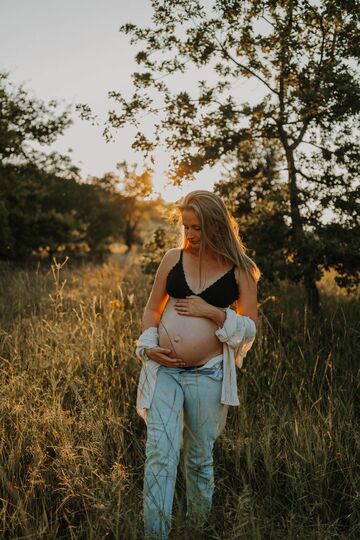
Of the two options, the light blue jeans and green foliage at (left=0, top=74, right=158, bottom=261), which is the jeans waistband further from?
green foliage at (left=0, top=74, right=158, bottom=261)

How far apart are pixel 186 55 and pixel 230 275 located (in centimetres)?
448

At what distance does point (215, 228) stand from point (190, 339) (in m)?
0.67

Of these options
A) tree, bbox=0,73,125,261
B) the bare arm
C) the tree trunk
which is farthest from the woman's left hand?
tree, bbox=0,73,125,261

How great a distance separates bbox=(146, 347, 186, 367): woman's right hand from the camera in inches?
121

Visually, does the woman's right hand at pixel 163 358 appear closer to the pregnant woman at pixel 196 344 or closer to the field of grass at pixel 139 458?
the pregnant woman at pixel 196 344

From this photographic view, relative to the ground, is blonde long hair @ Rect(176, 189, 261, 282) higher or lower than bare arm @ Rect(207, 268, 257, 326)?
higher

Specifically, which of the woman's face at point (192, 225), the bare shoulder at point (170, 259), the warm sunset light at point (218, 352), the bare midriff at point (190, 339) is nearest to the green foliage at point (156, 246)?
the warm sunset light at point (218, 352)

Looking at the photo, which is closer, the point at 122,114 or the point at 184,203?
the point at 184,203

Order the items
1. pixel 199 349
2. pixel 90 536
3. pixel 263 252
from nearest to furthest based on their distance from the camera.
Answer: pixel 90 536
pixel 199 349
pixel 263 252

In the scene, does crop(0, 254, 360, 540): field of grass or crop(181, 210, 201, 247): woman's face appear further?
crop(181, 210, 201, 247): woman's face

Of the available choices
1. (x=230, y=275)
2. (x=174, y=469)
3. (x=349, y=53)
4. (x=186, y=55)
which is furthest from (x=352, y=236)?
(x=174, y=469)

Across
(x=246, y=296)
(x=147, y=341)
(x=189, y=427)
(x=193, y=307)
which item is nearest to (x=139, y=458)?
(x=189, y=427)

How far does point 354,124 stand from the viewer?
21.2 feet

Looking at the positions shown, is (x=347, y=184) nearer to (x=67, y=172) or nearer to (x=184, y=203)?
(x=184, y=203)
